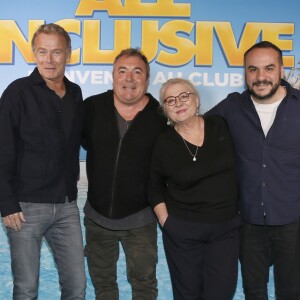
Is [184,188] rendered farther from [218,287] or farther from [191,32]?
[191,32]

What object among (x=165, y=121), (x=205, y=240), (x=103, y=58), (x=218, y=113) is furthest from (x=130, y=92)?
(x=103, y=58)

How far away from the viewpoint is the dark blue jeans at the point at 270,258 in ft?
7.14

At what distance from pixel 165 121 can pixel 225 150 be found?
424 mm

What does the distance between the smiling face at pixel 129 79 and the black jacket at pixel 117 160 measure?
0.09m

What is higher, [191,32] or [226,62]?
[191,32]

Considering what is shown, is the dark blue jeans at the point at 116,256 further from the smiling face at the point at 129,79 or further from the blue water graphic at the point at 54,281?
the blue water graphic at the point at 54,281

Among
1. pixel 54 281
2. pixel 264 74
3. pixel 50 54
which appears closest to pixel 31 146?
pixel 50 54

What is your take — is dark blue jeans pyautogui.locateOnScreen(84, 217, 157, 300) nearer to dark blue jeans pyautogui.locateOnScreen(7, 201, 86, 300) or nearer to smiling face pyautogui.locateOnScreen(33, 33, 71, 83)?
dark blue jeans pyautogui.locateOnScreen(7, 201, 86, 300)

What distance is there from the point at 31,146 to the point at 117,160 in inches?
18.7

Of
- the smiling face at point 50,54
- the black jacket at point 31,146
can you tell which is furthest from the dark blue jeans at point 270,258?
the smiling face at point 50,54

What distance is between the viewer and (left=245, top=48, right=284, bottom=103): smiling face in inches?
85.8

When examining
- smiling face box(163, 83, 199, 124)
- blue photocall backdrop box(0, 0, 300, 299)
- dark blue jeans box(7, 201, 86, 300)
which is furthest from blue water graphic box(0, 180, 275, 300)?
blue photocall backdrop box(0, 0, 300, 299)

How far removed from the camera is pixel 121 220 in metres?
2.33

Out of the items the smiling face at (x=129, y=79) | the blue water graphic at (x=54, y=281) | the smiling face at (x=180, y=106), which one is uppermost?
the smiling face at (x=129, y=79)
